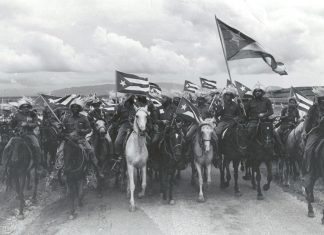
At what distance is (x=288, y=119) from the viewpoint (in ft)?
51.2

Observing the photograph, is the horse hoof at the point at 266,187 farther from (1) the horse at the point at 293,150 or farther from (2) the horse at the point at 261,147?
(1) the horse at the point at 293,150

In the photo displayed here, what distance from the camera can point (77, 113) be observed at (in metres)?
11.4

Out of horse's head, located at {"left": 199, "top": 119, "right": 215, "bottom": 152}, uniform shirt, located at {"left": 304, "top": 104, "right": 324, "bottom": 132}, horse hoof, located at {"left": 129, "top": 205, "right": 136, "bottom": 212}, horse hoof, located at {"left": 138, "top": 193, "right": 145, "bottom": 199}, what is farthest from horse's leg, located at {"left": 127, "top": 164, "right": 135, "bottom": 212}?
uniform shirt, located at {"left": 304, "top": 104, "right": 324, "bottom": 132}

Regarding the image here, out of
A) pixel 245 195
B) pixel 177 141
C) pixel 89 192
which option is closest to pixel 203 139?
pixel 177 141

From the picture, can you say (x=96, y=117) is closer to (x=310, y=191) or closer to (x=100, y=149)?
(x=100, y=149)

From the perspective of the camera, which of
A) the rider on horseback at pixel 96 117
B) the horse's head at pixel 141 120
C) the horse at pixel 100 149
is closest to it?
the horse's head at pixel 141 120

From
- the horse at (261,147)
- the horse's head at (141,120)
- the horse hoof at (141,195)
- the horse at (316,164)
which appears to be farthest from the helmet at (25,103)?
the horse at (316,164)

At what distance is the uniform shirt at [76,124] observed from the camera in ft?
36.3

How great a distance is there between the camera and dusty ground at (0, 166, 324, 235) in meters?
9.40

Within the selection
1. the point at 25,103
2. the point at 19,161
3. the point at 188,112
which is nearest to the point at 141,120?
the point at 188,112

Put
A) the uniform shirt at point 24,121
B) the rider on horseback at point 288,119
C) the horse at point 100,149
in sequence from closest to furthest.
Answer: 1. the uniform shirt at point 24,121
2. the horse at point 100,149
3. the rider on horseback at point 288,119

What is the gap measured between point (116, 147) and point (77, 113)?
1.92 m

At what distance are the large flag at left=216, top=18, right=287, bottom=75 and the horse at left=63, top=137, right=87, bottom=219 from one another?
5927 millimetres

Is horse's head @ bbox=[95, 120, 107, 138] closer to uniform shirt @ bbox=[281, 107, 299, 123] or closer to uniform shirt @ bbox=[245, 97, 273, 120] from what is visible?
uniform shirt @ bbox=[245, 97, 273, 120]
